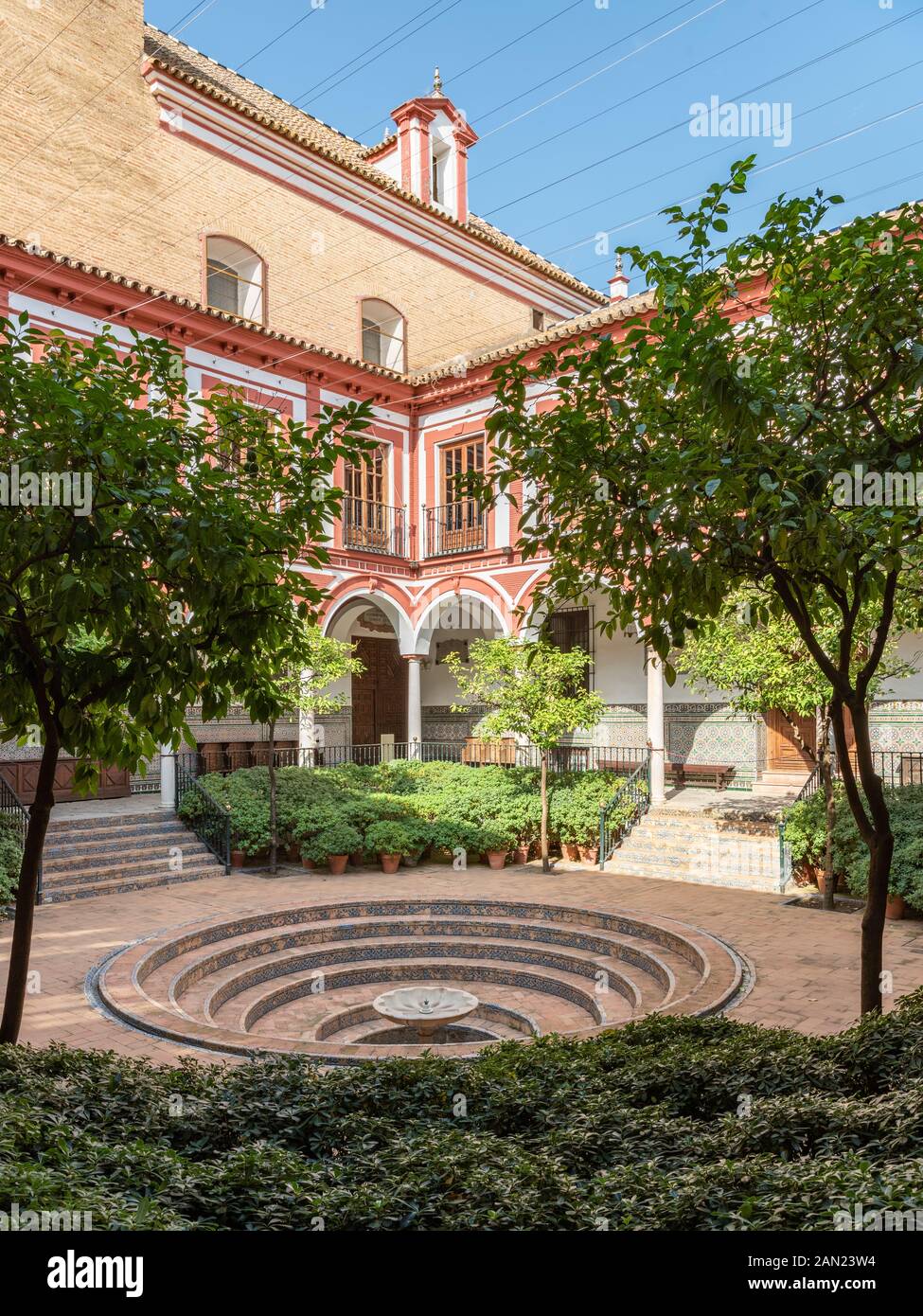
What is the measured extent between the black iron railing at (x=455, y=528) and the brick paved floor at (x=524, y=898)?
837 cm

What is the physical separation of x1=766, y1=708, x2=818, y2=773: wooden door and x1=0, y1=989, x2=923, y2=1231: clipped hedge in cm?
1311

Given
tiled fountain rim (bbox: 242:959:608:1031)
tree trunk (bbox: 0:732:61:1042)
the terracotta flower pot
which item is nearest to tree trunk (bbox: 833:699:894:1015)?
tiled fountain rim (bbox: 242:959:608:1031)

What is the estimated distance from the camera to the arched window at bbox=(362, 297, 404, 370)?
21859 millimetres

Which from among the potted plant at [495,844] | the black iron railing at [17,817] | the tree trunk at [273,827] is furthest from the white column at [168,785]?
the potted plant at [495,844]

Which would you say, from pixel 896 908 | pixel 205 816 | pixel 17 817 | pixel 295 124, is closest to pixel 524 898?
pixel 896 908

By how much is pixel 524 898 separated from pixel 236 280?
15119mm

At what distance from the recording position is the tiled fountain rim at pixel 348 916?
20.3ft

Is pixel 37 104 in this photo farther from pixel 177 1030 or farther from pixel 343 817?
pixel 177 1030

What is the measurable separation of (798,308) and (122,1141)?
4.68m

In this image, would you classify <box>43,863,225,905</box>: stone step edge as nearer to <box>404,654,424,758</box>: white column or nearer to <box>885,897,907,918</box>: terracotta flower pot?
<box>404,654,424,758</box>: white column

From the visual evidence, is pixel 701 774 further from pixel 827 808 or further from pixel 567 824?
pixel 827 808
